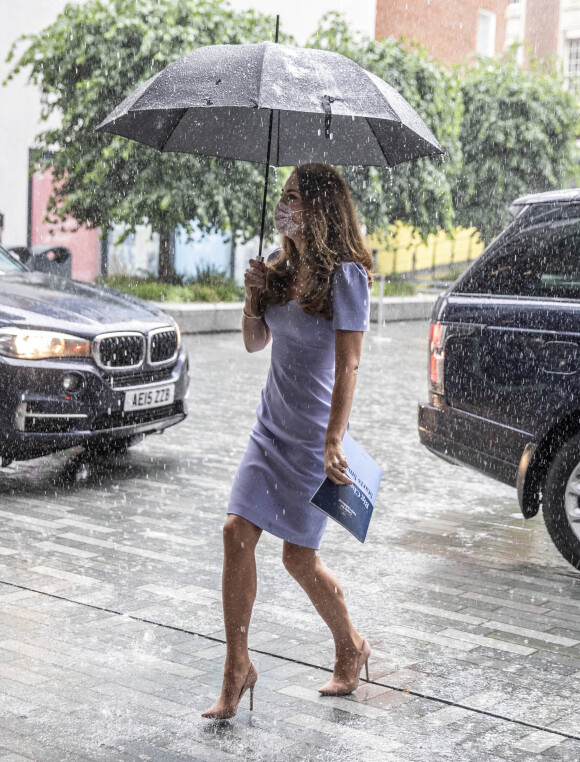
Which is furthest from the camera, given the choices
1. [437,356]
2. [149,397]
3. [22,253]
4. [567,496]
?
[22,253]

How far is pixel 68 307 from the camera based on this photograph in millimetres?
7535

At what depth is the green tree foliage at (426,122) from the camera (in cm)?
2303

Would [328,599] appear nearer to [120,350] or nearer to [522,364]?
[522,364]

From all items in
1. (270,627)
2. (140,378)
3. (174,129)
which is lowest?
(270,627)

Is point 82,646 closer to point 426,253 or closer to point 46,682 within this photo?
point 46,682

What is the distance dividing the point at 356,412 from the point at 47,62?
11.7 metres

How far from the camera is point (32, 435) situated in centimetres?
710

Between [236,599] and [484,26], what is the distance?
126 feet

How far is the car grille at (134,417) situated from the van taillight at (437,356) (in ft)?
6.88

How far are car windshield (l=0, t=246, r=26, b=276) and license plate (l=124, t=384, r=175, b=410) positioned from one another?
1.37 m

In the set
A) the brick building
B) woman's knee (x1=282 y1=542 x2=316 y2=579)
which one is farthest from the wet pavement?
the brick building

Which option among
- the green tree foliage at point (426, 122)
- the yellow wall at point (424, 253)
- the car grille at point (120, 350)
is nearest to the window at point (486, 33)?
the yellow wall at point (424, 253)

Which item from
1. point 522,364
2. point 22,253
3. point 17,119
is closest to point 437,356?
point 522,364

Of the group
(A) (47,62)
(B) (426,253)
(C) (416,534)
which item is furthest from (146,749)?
(B) (426,253)
